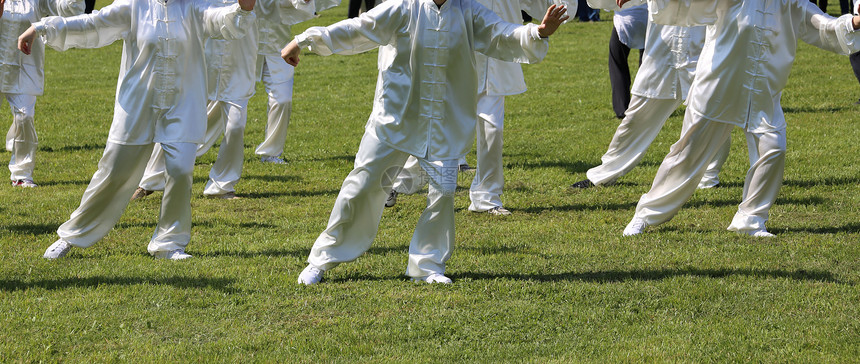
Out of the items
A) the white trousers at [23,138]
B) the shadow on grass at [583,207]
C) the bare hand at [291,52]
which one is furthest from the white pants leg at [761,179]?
the white trousers at [23,138]

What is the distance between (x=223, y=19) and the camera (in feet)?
20.2

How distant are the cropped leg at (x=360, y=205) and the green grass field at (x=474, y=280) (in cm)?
20

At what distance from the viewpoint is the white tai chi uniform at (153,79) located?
6270 millimetres

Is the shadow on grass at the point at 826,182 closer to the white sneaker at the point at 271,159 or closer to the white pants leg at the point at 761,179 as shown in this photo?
the white pants leg at the point at 761,179

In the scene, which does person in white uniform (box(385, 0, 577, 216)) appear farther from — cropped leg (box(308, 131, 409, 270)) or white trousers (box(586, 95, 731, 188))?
cropped leg (box(308, 131, 409, 270))

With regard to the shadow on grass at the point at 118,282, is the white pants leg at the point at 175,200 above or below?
above

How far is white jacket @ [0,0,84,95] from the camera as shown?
909 cm

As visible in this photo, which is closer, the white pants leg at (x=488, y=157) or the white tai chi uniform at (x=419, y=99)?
the white tai chi uniform at (x=419, y=99)

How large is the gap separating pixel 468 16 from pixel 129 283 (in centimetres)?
257

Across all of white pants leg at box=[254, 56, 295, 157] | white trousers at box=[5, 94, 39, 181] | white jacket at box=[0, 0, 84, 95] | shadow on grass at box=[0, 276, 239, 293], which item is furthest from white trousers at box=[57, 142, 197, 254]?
white pants leg at box=[254, 56, 295, 157]

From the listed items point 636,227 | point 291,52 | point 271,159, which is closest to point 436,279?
point 291,52

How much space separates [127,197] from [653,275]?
138 inches

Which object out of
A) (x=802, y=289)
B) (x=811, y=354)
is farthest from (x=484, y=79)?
(x=811, y=354)

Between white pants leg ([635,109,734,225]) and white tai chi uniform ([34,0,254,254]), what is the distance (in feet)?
10.5
